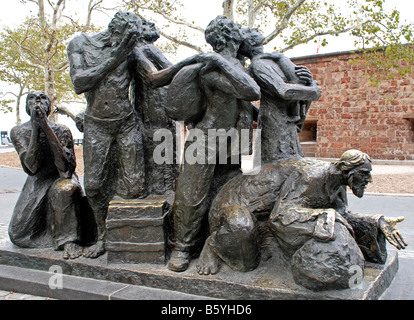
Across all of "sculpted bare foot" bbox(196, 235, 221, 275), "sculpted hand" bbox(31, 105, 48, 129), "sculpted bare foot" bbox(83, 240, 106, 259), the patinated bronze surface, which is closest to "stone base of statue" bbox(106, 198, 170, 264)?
"sculpted bare foot" bbox(83, 240, 106, 259)

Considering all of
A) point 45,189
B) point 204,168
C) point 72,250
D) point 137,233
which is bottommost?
point 72,250

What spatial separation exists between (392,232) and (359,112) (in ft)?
39.7

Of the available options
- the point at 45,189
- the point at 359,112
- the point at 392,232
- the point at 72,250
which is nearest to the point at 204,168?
the point at 72,250

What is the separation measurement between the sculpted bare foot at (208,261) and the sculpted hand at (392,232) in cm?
126

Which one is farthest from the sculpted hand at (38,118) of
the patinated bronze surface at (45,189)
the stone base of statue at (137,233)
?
the stone base of statue at (137,233)

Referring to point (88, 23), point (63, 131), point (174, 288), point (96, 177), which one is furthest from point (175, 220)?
point (88, 23)

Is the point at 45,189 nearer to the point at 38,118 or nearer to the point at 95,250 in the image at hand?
the point at 38,118

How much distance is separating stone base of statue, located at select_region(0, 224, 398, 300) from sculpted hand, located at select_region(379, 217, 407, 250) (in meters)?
0.23

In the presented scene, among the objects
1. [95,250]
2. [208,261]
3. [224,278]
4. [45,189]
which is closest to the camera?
[224,278]

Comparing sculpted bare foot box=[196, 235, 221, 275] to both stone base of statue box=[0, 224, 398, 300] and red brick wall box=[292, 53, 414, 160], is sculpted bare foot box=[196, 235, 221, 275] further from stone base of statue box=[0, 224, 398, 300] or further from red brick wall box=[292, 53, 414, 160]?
red brick wall box=[292, 53, 414, 160]

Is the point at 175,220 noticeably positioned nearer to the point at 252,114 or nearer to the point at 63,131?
the point at 252,114

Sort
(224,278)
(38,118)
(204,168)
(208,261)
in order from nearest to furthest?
(224,278)
(208,261)
(204,168)
(38,118)

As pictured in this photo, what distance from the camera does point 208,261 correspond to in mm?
3086

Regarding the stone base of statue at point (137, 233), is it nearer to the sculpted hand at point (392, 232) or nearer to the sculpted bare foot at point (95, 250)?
the sculpted bare foot at point (95, 250)
